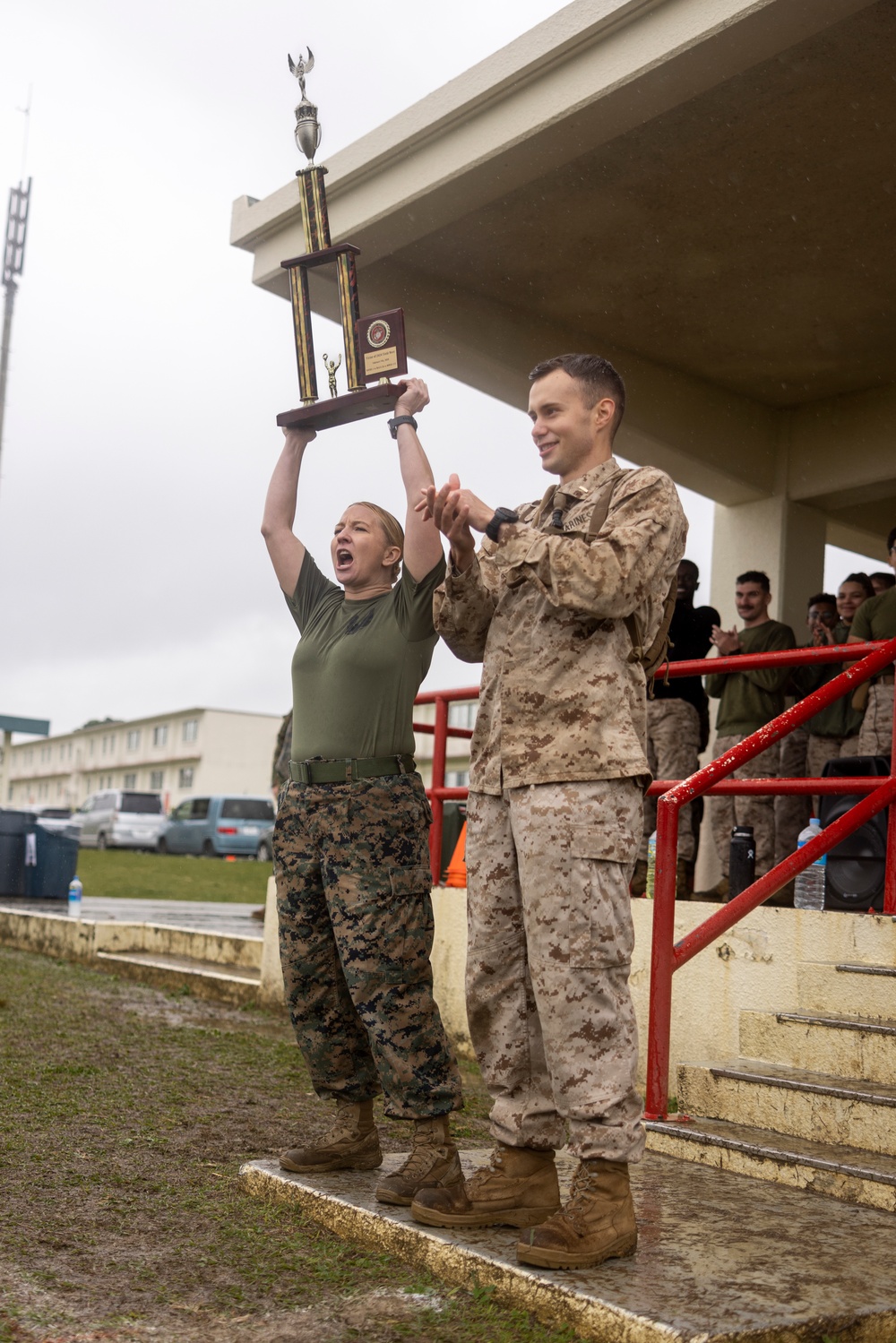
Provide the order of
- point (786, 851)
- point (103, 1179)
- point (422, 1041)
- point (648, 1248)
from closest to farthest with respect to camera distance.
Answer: point (648, 1248), point (422, 1041), point (103, 1179), point (786, 851)

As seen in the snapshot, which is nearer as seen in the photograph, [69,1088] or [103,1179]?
[103,1179]

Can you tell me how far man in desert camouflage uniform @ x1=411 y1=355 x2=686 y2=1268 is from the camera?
9.53 feet

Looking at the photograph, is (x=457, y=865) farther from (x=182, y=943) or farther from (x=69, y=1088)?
(x=182, y=943)

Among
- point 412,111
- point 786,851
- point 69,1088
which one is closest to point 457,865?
point 786,851

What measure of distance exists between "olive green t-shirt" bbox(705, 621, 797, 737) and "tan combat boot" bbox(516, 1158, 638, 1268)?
468 centimetres

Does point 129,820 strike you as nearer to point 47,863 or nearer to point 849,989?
point 47,863

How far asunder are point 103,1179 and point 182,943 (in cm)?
690

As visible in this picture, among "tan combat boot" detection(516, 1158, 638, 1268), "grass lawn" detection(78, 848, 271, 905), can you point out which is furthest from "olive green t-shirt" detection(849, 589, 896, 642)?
"grass lawn" detection(78, 848, 271, 905)

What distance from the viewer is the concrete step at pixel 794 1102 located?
405 centimetres

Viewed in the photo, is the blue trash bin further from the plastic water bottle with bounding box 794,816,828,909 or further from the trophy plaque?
the trophy plaque

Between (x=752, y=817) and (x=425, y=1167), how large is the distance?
4529 millimetres

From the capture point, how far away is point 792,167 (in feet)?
23.1

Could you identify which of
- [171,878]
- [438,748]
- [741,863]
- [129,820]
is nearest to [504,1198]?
[741,863]

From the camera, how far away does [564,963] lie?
2918mm
